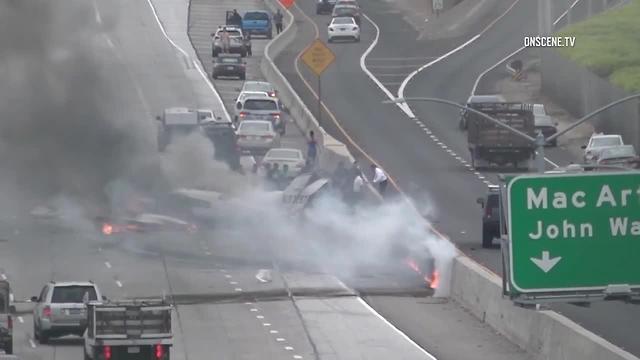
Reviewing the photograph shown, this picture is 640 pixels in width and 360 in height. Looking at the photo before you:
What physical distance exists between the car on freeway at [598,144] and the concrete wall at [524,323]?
2226cm

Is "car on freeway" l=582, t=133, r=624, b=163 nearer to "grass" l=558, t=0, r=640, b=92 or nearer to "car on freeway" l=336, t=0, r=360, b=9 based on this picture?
"grass" l=558, t=0, r=640, b=92

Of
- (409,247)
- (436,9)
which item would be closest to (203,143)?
(409,247)

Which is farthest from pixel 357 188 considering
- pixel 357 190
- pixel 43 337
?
pixel 43 337

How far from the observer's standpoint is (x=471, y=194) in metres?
66.4

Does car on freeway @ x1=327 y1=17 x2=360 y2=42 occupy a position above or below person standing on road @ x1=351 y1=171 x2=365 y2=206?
above

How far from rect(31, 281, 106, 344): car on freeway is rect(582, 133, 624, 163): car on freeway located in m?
30.2

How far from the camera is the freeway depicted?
5791 cm

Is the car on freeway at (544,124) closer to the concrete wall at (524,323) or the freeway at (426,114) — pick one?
the freeway at (426,114)

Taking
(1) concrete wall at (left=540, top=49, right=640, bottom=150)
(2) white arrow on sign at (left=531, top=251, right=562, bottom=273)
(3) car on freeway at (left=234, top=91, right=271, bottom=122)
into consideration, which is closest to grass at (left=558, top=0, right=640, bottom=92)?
(1) concrete wall at (left=540, top=49, right=640, bottom=150)

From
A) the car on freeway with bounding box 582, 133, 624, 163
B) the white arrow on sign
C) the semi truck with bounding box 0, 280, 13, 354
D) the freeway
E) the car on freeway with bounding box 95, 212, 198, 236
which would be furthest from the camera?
the car on freeway with bounding box 582, 133, 624, 163

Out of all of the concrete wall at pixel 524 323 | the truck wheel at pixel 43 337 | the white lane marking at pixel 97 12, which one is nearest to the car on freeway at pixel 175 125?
the white lane marking at pixel 97 12

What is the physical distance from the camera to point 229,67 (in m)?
92.8

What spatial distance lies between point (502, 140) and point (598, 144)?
414 centimetres

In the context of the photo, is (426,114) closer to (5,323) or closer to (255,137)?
(255,137)
